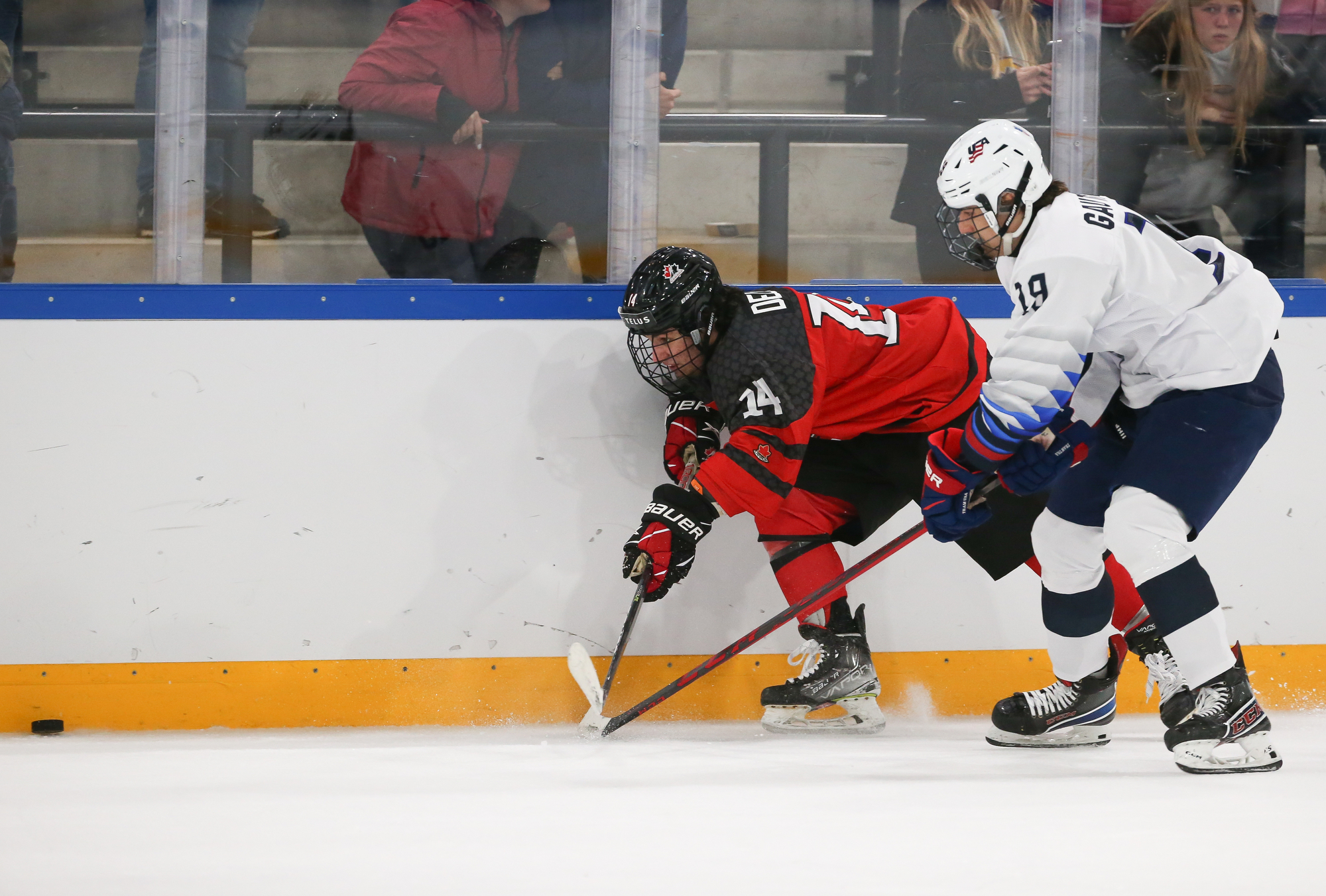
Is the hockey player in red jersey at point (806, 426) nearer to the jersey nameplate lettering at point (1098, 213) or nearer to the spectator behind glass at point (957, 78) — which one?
the spectator behind glass at point (957, 78)

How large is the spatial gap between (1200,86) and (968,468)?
1.33 m

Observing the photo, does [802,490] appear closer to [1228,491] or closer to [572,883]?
[1228,491]

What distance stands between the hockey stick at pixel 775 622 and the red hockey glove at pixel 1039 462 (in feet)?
0.93

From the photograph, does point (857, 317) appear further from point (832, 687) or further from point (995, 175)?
point (832, 687)

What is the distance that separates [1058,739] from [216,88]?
7.45ft

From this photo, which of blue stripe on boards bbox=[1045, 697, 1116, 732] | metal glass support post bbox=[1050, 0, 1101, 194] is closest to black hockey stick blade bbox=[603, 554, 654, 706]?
blue stripe on boards bbox=[1045, 697, 1116, 732]

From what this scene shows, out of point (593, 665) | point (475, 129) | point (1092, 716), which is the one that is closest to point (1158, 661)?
point (1092, 716)

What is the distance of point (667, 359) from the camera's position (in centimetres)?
239

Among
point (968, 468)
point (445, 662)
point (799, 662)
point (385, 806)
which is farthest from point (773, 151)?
point (385, 806)

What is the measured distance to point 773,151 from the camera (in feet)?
8.68

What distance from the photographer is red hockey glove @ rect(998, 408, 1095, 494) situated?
2.04m

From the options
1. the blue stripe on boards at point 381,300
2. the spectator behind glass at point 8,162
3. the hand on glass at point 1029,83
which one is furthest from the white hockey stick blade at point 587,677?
the hand on glass at point 1029,83

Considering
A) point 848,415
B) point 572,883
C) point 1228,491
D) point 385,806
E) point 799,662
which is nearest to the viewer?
point 572,883

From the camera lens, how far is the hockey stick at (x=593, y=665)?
7.80ft
